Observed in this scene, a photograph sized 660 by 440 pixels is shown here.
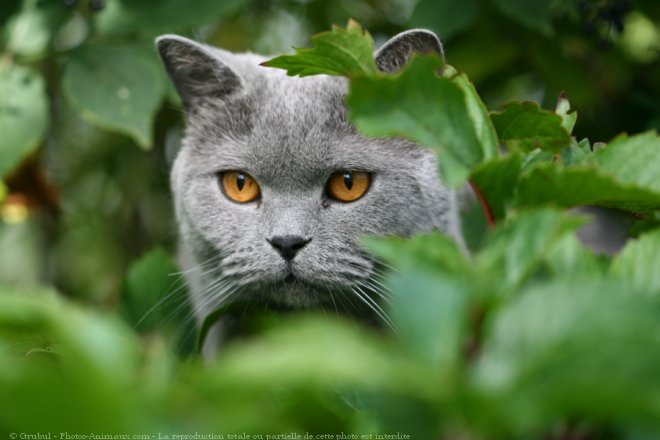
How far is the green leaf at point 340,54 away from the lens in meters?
0.70

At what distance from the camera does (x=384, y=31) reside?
8.29 feet

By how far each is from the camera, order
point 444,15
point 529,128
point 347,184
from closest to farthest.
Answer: point 529,128, point 347,184, point 444,15

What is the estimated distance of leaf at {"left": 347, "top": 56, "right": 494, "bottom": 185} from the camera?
61 cm

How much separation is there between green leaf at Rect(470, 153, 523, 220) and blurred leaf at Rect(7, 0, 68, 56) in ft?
4.41

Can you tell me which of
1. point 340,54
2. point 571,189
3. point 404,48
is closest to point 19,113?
point 404,48

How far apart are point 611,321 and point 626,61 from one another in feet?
6.74

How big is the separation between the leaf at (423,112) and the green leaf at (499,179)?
0.6 inches

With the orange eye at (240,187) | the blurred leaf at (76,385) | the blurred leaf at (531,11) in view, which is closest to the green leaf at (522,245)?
the blurred leaf at (76,385)

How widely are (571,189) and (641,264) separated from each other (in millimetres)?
82

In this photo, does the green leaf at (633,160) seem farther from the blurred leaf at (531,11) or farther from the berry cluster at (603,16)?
the berry cluster at (603,16)

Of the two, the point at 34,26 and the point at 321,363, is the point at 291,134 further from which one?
the point at 321,363

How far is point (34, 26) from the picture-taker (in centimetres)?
173

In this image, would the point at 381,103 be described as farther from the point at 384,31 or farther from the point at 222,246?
the point at 384,31

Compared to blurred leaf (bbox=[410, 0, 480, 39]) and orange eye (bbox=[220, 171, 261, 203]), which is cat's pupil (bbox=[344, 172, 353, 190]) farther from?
blurred leaf (bbox=[410, 0, 480, 39])
